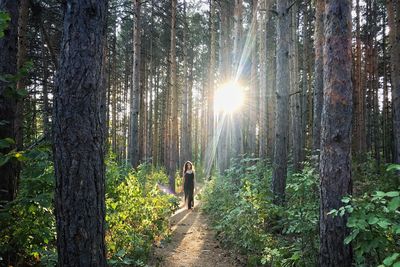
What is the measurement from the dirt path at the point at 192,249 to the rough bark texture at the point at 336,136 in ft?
7.22

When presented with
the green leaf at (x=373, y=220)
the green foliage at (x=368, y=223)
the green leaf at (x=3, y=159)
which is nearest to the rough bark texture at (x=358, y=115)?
the green foliage at (x=368, y=223)

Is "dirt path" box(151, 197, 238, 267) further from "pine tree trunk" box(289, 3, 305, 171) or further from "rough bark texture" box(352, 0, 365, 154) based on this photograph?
"rough bark texture" box(352, 0, 365, 154)

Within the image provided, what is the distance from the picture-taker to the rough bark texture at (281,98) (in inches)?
292

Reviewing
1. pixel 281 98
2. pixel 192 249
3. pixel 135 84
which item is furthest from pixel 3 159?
pixel 135 84

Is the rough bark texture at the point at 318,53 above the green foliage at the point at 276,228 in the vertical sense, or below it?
above

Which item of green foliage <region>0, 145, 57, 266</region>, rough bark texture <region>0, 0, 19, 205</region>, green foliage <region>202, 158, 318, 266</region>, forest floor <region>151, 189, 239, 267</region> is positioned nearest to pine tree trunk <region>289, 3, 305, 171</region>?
forest floor <region>151, 189, 239, 267</region>

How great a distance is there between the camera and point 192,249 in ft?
21.6

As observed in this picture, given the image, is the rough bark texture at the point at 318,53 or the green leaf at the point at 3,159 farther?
the rough bark texture at the point at 318,53

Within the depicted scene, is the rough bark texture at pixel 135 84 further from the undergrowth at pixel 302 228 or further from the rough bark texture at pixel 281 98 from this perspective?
the rough bark texture at pixel 281 98

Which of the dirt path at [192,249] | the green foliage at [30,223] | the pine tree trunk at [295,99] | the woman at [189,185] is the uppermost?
the pine tree trunk at [295,99]

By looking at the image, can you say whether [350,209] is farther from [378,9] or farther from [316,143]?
[378,9]

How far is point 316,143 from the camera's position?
33.0 feet

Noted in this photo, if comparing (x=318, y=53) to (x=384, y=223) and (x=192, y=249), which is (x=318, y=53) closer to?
(x=192, y=249)

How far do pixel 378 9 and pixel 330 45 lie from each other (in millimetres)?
18945
